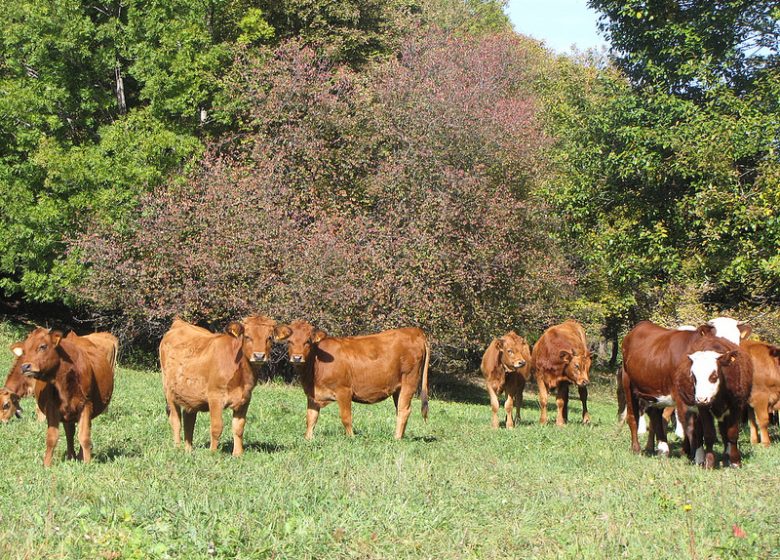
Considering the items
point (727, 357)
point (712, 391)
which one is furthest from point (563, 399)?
point (712, 391)

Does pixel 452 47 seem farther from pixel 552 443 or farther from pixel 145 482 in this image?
pixel 145 482

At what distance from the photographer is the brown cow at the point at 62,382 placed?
10.1m

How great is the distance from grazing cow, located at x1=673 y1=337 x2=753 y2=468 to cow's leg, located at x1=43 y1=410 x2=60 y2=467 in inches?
302

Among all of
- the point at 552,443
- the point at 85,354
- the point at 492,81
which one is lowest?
the point at 552,443

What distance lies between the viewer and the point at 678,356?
12.9 meters

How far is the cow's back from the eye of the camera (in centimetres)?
1439

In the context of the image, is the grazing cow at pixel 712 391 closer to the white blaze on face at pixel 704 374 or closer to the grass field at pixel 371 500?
the white blaze on face at pixel 704 374

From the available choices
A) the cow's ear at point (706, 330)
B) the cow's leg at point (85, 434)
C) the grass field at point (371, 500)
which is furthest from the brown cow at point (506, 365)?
the cow's leg at point (85, 434)

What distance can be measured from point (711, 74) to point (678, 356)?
9.08 m

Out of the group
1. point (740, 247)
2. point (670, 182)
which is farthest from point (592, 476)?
point (670, 182)

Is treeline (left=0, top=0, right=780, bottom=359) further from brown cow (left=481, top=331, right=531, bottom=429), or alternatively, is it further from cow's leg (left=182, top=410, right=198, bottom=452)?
cow's leg (left=182, top=410, right=198, bottom=452)

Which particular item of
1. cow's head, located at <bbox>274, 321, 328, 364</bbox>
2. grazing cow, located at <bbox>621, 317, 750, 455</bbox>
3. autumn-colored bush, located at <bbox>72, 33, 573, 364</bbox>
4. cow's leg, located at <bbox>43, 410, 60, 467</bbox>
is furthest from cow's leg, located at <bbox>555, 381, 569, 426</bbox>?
cow's leg, located at <bbox>43, 410, 60, 467</bbox>

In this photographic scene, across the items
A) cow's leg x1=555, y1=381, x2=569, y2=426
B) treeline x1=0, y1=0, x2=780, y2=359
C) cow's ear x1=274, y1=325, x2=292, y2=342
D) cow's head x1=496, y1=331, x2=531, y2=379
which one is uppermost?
treeline x1=0, y1=0, x2=780, y2=359

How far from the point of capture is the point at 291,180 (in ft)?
96.2
